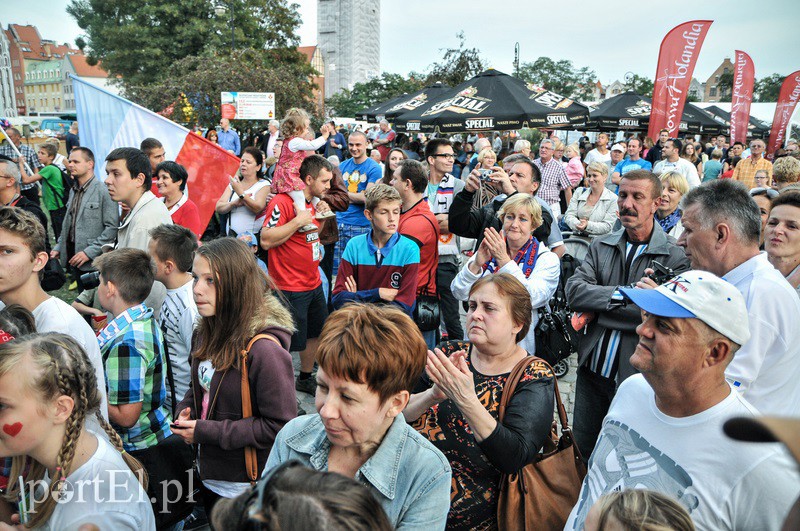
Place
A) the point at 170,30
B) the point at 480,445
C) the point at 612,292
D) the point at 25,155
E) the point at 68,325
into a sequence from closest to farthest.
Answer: the point at 480,445 < the point at 68,325 < the point at 612,292 < the point at 25,155 < the point at 170,30

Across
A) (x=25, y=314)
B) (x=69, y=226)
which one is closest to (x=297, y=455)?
(x=25, y=314)

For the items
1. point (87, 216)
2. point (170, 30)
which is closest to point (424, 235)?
point (87, 216)

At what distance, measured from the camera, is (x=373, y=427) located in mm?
1728

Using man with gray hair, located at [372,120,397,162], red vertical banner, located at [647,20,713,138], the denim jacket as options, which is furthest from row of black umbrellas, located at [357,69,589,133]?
the denim jacket

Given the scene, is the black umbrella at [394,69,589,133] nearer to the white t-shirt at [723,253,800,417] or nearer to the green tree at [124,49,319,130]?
the white t-shirt at [723,253,800,417]

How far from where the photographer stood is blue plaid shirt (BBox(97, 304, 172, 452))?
105 inches

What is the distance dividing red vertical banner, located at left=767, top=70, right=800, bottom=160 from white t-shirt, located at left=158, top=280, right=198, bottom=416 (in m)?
17.1

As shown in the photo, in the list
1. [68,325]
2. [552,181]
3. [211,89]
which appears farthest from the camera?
[211,89]

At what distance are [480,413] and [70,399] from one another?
5.08 feet

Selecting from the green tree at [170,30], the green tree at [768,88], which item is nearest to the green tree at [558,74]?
the green tree at [768,88]

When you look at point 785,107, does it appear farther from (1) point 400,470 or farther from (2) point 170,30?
(2) point 170,30

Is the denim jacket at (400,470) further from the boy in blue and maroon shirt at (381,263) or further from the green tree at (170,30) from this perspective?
the green tree at (170,30)

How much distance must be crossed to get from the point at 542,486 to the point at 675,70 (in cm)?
1119

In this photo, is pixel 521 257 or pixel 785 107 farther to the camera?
pixel 785 107
